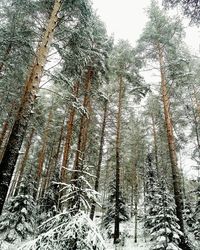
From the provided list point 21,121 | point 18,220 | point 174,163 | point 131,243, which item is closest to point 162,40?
point 174,163

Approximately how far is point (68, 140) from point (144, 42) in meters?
8.19

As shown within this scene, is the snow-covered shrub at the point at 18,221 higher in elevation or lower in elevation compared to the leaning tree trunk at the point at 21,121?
lower

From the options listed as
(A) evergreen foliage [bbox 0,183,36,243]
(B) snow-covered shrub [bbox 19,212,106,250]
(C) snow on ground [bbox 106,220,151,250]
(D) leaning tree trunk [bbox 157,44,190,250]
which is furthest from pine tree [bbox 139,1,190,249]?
(B) snow-covered shrub [bbox 19,212,106,250]

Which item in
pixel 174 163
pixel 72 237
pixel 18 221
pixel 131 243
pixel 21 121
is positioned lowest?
pixel 131 243

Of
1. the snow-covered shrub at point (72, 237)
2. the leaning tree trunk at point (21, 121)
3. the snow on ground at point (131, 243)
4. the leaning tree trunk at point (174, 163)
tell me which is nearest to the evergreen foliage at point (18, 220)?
the snow on ground at point (131, 243)

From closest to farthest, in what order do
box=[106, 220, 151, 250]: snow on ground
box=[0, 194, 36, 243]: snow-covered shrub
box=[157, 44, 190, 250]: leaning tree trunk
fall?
box=[157, 44, 190, 250]: leaning tree trunk, box=[0, 194, 36, 243]: snow-covered shrub, box=[106, 220, 151, 250]: snow on ground

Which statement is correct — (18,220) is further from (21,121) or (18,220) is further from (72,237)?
(72,237)

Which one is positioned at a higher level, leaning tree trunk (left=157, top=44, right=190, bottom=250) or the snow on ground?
leaning tree trunk (left=157, top=44, right=190, bottom=250)

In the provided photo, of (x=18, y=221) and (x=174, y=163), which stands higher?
(x=174, y=163)

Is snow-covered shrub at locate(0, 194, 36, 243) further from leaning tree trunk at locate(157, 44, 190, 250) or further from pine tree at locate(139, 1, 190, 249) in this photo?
pine tree at locate(139, 1, 190, 249)

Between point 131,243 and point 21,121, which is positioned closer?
point 21,121

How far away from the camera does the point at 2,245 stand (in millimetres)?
10125

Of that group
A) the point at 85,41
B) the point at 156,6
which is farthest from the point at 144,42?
the point at 85,41

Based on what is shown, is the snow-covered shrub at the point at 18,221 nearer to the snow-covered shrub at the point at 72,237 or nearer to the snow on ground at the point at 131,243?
the snow on ground at the point at 131,243
